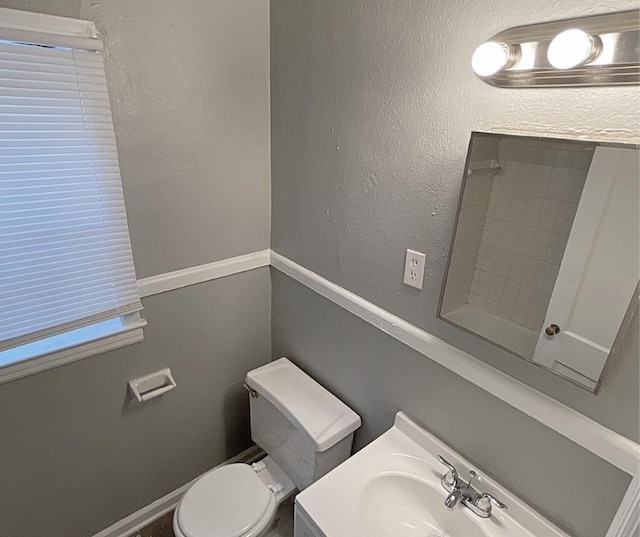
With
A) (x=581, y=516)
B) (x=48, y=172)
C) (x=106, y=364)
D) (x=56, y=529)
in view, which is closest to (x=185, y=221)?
(x=48, y=172)

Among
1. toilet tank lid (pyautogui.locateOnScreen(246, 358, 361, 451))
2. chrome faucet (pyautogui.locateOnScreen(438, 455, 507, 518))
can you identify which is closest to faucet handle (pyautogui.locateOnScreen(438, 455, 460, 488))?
chrome faucet (pyautogui.locateOnScreen(438, 455, 507, 518))

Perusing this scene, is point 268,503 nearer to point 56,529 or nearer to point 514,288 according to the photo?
point 56,529

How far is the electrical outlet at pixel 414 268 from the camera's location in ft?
4.10

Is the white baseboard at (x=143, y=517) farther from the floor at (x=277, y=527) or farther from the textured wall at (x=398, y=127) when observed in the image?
the textured wall at (x=398, y=127)

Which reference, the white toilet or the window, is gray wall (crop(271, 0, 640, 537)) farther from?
the window

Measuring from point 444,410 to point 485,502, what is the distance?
0.26 m

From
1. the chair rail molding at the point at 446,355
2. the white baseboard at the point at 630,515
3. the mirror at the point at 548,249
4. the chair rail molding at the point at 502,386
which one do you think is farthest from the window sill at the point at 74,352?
the white baseboard at the point at 630,515

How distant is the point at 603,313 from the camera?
0.88 metres

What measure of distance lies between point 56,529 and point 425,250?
180cm

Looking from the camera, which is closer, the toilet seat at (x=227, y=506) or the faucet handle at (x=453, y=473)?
the faucet handle at (x=453, y=473)

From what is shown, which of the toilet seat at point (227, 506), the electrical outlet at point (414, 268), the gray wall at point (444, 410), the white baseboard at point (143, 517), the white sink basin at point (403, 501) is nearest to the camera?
the gray wall at point (444, 410)

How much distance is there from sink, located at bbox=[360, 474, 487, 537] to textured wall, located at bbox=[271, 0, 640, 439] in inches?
18.9

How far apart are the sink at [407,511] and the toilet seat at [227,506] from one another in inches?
20.4

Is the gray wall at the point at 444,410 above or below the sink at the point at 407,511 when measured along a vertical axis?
above
